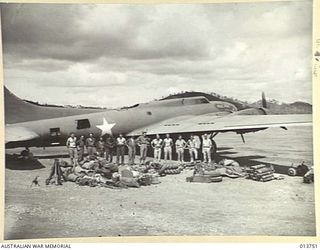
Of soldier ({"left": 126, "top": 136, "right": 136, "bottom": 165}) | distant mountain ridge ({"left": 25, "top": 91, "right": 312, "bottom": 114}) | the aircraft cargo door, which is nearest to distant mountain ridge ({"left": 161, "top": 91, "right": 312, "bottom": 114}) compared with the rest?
distant mountain ridge ({"left": 25, "top": 91, "right": 312, "bottom": 114})

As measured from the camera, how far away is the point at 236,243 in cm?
89

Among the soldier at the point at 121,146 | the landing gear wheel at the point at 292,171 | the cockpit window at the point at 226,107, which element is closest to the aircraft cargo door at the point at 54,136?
the soldier at the point at 121,146

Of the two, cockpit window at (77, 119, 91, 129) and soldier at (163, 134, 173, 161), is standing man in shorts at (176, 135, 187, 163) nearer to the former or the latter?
soldier at (163, 134, 173, 161)

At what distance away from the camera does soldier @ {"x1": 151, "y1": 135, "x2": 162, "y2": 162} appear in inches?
36.1

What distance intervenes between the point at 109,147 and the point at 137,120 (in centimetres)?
8

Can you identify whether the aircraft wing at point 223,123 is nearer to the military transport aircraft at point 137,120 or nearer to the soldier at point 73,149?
the military transport aircraft at point 137,120

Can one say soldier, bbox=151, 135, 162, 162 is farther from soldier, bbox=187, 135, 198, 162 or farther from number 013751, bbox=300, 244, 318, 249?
number 013751, bbox=300, 244, 318, 249

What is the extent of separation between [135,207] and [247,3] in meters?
0.47

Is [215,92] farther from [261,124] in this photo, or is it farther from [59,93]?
[59,93]

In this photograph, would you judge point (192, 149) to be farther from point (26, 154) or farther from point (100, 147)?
point (26, 154)

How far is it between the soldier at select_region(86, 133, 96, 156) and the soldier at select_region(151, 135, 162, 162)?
0.40 feet

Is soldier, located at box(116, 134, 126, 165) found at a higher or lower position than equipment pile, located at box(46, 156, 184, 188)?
higher

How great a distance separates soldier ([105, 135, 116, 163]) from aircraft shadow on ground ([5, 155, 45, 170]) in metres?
0.14

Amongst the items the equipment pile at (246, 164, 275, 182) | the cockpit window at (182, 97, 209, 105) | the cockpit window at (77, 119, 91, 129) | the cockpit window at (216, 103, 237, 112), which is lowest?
the equipment pile at (246, 164, 275, 182)
